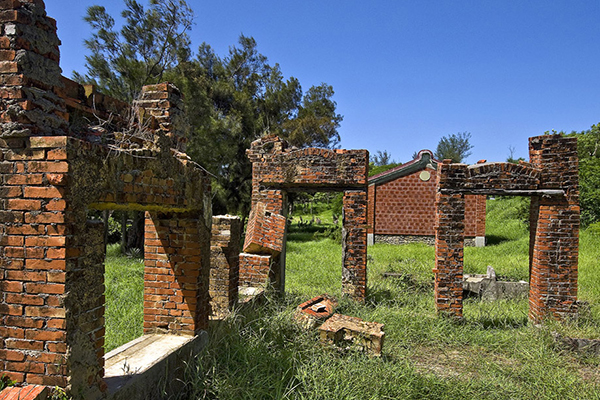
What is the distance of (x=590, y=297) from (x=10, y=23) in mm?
10393

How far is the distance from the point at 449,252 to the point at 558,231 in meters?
1.89

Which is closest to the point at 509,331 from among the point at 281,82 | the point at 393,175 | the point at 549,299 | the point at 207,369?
the point at 549,299

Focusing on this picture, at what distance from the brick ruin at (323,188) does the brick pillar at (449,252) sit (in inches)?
58.0

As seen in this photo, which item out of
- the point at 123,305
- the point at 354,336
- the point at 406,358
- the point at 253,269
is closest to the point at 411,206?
the point at 253,269

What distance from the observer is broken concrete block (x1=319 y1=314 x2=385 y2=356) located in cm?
505

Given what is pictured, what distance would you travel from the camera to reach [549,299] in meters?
6.88

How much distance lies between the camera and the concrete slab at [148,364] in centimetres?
310

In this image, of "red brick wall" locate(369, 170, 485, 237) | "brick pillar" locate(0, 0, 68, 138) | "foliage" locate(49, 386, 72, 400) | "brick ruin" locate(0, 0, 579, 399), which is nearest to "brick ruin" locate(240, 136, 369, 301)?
"brick ruin" locate(0, 0, 579, 399)

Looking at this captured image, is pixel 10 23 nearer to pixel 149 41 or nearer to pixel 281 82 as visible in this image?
pixel 149 41

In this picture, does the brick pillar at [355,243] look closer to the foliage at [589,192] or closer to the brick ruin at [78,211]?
the brick ruin at [78,211]

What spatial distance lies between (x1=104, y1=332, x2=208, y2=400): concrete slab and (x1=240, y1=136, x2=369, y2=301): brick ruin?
11.6 ft

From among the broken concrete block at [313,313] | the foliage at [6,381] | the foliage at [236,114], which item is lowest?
the broken concrete block at [313,313]

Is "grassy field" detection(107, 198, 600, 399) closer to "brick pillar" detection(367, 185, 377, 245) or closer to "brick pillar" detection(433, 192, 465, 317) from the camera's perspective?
"brick pillar" detection(433, 192, 465, 317)

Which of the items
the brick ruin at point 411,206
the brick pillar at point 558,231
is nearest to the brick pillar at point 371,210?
the brick ruin at point 411,206
